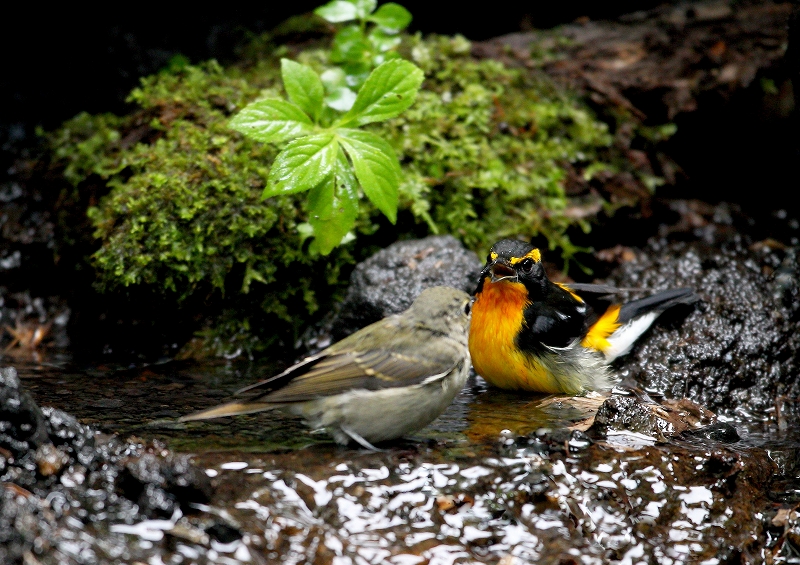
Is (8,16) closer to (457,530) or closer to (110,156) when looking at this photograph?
(110,156)

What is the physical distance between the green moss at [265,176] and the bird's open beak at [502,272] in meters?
1.12

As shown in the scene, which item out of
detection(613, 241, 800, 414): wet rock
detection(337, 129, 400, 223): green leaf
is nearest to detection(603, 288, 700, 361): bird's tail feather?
detection(613, 241, 800, 414): wet rock

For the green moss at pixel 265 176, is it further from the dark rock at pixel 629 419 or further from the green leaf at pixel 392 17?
the dark rock at pixel 629 419

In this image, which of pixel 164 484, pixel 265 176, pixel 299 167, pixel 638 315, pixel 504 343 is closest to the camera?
pixel 164 484

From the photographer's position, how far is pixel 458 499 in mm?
3525

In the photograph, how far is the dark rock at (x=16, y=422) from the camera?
331cm

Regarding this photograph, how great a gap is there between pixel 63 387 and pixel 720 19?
22.2 feet

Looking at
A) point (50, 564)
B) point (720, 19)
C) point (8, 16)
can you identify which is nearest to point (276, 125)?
point (50, 564)

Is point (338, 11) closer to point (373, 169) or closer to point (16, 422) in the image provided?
point (373, 169)

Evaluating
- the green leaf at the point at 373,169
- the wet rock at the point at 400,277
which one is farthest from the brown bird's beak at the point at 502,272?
the green leaf at the point at 373,169

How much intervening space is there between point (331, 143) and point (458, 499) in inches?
100

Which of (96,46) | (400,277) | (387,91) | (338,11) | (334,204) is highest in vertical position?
(96,46)

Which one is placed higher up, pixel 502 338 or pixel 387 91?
pixel 387 91

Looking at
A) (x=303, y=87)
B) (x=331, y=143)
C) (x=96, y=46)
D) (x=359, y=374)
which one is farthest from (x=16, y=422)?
(x=96, y=46)
